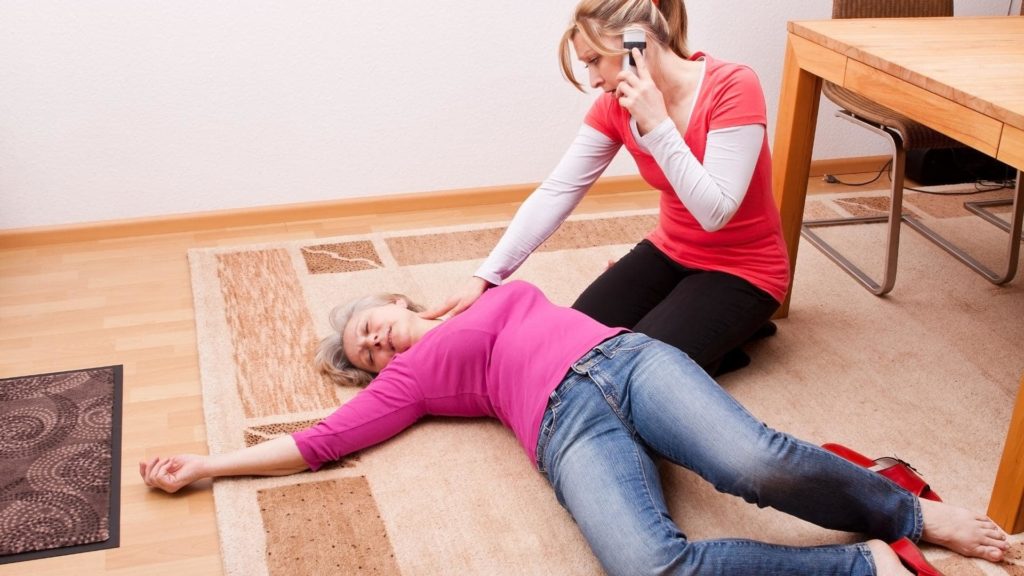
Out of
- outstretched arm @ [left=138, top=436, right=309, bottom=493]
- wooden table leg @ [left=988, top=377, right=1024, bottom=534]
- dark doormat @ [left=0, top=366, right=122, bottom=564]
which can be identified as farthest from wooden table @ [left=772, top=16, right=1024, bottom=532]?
dark doormat @ [left=0, top=366, right=122, bottom=564]

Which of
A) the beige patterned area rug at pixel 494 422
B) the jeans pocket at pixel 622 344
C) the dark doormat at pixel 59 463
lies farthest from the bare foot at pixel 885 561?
the dark doormat at pixel 59 463

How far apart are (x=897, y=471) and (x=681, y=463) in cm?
41

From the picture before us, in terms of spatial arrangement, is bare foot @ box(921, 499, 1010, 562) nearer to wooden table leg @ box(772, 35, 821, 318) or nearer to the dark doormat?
wooden table leg @ box(772, 35, 821, 318)

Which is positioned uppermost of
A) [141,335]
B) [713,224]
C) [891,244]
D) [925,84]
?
[925,84]

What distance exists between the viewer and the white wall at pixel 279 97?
2740 mm

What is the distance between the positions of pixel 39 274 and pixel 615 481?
187 cm

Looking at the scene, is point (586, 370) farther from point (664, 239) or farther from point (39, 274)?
point (39, 274)

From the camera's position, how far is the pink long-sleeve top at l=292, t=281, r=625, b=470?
175 centimetres

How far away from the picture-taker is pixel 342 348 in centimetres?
206

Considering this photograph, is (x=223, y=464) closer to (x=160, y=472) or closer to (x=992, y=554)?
(x=160, y=472)

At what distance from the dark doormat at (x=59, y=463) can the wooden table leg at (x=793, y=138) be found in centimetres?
152

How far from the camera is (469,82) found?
3053 mm

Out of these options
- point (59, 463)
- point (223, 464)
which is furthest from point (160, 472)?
point (59, 463)

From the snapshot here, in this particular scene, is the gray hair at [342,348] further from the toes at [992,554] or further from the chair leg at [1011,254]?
the chair leg at [1011,254]
